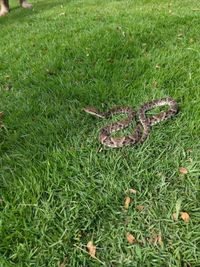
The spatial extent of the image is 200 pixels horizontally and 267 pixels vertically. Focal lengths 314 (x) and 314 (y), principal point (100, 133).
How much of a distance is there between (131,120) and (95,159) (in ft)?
2.46

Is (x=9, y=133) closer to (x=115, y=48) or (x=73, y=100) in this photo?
(x=73, y=100)

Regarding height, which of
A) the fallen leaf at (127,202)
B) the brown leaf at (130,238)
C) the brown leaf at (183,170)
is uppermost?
the fallen leaf at (127,202)

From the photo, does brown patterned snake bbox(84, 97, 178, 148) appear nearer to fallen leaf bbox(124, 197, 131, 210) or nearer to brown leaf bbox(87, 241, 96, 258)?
fallen leaf bbox(124, 197, 131, 210)

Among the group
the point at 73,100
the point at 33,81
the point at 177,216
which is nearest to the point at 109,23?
the point at 33,81

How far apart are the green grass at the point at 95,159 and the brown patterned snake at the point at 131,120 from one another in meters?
0.09

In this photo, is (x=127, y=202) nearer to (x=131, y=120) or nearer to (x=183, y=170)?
(x=183, y=170)

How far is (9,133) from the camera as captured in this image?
3768mm

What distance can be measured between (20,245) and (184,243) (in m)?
1.28

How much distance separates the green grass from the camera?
250cm

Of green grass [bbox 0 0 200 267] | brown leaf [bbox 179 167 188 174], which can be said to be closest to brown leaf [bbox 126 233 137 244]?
green grass [bbox 0 0 200 267]

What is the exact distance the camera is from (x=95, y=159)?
315 cm

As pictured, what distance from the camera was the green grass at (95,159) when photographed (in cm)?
250

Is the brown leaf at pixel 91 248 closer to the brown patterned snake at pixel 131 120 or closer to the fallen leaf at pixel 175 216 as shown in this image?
the fallen leaf at pixel 175 216

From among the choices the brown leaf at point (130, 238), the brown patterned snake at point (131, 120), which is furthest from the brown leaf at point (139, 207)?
the brown patterned snake at point (131, 120)
